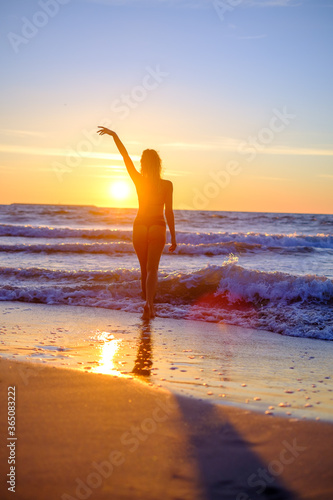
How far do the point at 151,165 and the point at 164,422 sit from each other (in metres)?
3.47

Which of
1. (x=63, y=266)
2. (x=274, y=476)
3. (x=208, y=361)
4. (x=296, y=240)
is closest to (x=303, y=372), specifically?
(x=208, y=361)

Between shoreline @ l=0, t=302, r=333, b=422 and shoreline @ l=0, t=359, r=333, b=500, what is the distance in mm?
319

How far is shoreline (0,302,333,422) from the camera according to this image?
324 centimetres

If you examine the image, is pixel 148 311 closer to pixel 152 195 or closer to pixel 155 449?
pixel 152 195

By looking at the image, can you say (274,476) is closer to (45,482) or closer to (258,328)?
(45,482)

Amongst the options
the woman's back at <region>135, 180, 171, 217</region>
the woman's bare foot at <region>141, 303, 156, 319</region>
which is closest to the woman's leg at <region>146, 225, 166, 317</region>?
the woman's back at <region>135, 180, 171, 217</region>

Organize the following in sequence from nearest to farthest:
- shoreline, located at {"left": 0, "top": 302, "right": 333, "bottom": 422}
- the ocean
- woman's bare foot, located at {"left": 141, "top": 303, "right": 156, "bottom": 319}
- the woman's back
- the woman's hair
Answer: shoreline, located at {"left": 0, "top": 302, "right": 333, "bottom": 422} → the woman's hair → the woman's back → woman's bare foot, located at {"left": 141, "top": 303, "right": 156, "bottom": 319} → the ocean

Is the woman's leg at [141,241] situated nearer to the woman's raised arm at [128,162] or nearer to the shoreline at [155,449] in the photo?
the woman's raised arm at [128,162]

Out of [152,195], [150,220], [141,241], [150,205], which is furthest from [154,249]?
[152,195]

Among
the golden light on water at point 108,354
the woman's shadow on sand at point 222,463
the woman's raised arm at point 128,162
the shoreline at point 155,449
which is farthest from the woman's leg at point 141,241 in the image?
the woman's shadow on sand at point 222,463

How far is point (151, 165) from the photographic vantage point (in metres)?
5.57

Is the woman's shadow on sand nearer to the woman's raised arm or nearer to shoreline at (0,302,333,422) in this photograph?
shoreline at (0,302,333,422)

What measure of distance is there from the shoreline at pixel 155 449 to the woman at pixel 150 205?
9.29 ft

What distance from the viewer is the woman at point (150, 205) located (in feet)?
18.4
